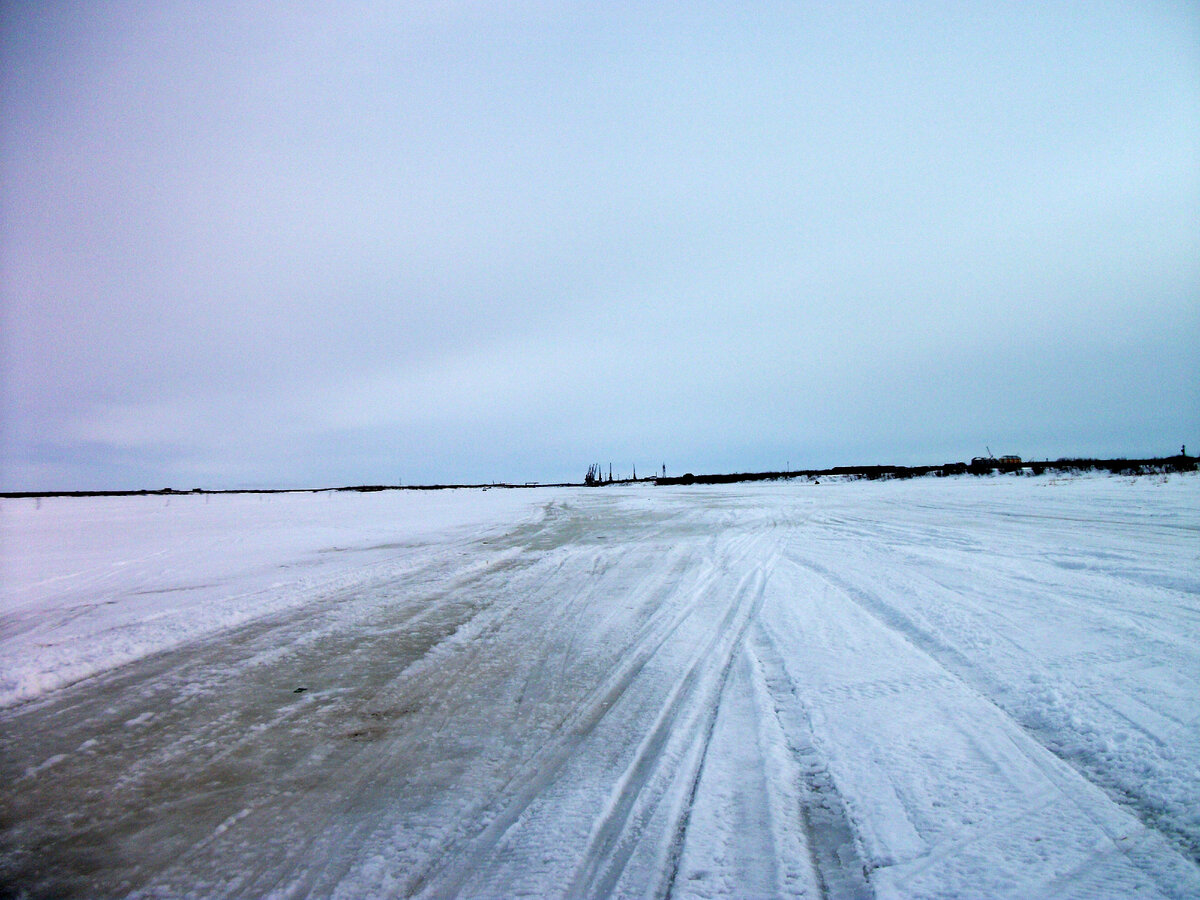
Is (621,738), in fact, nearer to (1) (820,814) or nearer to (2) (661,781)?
(2) (661,781)

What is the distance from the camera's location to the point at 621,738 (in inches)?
108

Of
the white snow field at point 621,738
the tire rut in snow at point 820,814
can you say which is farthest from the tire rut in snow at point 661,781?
the tire rut in snow at point 820,814

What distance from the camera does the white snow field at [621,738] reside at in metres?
1.85

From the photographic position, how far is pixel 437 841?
2.00 meters

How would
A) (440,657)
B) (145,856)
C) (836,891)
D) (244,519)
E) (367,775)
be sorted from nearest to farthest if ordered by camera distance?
(836,891) → (145,856) → (367,775) → (440,657) → (244,519)

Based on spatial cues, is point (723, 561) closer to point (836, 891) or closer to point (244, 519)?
point (836, 891)

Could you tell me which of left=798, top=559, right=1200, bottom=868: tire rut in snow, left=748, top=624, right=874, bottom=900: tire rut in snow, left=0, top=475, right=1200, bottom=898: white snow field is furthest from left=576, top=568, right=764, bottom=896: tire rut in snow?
left=798, top=559, right=1200, bottom=868: tire rut in snow

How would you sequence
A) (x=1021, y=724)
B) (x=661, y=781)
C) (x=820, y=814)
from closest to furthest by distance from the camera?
(x=820, y=814)
(x=661, y=781)
(x=1021, y=724)

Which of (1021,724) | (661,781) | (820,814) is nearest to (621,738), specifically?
(661,781)

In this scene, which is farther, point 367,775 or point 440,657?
point 440,657

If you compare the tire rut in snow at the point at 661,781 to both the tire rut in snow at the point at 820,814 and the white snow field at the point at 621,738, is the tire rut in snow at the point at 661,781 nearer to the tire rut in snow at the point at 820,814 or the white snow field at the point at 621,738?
the white snow field at the point at 621,738

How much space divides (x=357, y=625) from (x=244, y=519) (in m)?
14.5

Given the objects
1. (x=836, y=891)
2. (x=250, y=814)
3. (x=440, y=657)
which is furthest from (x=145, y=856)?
(x=836, y=891)

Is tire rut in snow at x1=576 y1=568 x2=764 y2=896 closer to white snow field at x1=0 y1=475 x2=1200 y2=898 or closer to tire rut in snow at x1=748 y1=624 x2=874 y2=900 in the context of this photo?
white snow field at x1=0 y1=475 x2=1200 y2=898
